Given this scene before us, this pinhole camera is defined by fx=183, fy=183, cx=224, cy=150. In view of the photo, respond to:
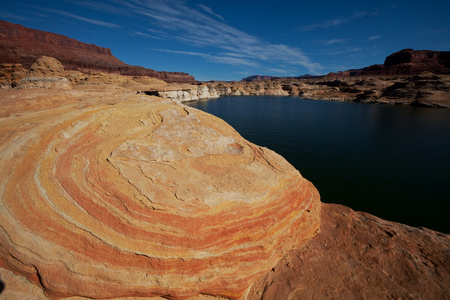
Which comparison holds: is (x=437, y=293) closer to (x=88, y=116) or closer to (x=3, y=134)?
(x=88, y=116)

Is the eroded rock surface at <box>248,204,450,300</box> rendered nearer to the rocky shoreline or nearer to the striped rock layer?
the rocky shoreline

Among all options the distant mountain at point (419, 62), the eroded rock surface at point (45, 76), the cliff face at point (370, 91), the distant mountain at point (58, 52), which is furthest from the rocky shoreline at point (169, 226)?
the distant mountain at point (419, 62)

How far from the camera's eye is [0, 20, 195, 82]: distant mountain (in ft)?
206

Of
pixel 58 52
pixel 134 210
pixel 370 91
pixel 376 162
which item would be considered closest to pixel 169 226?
pixel 134 210

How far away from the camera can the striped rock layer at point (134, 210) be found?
143 inches

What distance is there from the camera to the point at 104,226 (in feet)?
12.5

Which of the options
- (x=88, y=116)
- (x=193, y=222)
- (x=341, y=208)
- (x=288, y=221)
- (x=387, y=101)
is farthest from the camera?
(x=387, y=101)

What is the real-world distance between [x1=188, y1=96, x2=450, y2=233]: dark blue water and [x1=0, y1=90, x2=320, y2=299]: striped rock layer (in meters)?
7.23

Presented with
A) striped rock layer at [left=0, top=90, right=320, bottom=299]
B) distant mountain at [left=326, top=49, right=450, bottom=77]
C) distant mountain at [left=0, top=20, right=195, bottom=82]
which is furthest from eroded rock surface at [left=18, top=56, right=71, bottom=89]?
distant mountain at [left=326, top=49, right=450, bottom=77]

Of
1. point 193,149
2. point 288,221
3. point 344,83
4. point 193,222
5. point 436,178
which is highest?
point 344,83

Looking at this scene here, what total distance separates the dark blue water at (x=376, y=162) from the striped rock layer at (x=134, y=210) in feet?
23.7

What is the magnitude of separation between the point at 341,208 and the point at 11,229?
32.8 feet

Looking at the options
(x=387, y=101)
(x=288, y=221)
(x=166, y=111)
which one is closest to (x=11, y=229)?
(x=166, y=111)

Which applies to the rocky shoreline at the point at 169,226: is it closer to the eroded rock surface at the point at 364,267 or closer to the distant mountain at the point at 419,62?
the eroded rock surface at the point at 364,267
